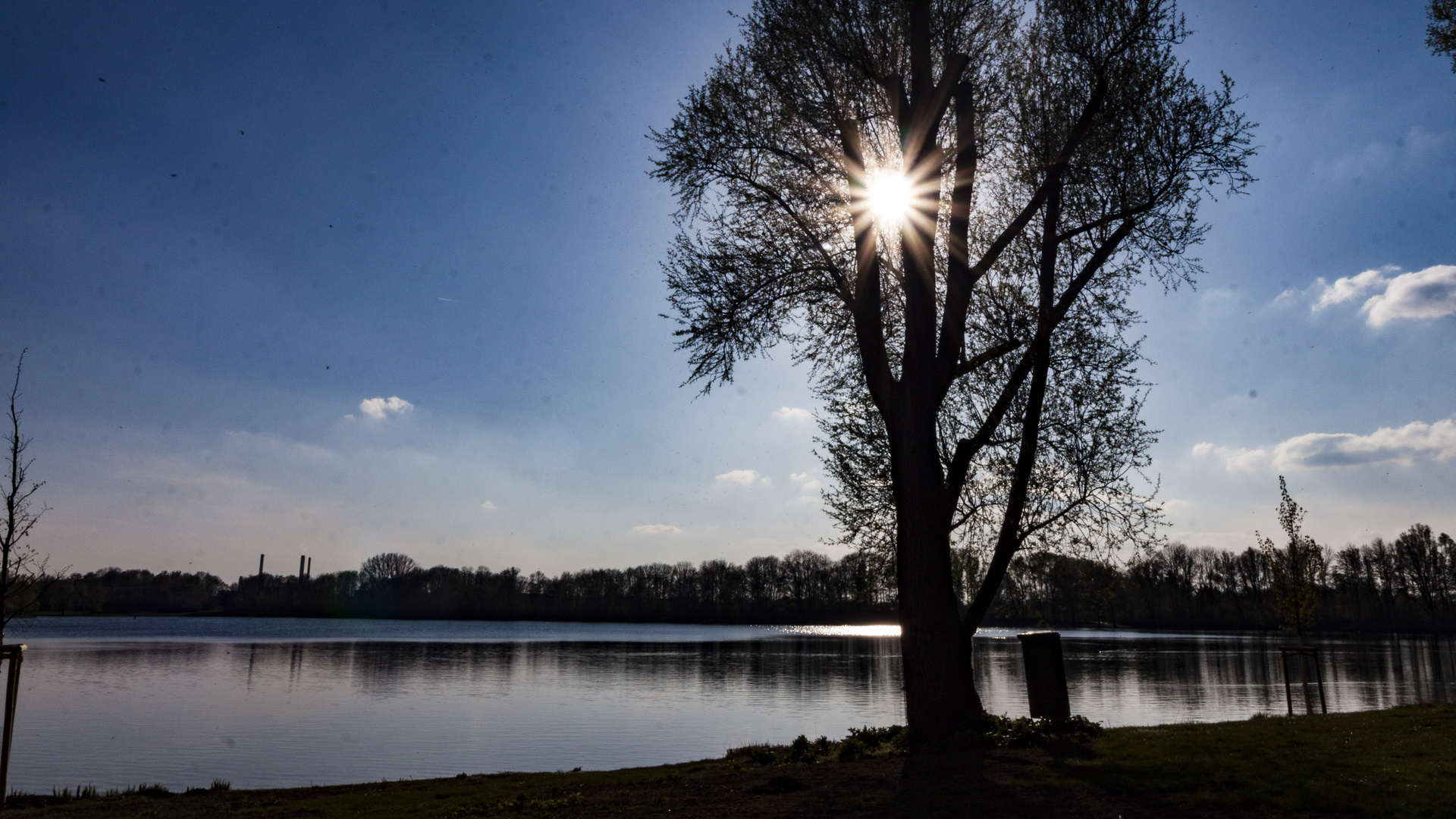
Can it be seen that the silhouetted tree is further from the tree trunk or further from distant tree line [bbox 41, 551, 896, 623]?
distant tree line [bbox 41, 551, 896, 623]

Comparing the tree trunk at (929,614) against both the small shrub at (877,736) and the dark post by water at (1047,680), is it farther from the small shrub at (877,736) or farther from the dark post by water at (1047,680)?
the dark post by water at (1047,680)

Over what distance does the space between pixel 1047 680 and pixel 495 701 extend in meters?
27.3

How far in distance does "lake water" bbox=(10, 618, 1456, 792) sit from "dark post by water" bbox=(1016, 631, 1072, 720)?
1118 cm

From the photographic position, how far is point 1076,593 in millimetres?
16531

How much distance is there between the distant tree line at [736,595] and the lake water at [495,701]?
1684 inches

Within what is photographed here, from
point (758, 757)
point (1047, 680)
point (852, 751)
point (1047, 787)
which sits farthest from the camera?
point (758, 757)

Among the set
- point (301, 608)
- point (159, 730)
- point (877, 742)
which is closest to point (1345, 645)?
point (877, 742)

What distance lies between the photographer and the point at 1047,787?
8570mm

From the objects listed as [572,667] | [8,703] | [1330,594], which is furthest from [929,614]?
[1330,594]

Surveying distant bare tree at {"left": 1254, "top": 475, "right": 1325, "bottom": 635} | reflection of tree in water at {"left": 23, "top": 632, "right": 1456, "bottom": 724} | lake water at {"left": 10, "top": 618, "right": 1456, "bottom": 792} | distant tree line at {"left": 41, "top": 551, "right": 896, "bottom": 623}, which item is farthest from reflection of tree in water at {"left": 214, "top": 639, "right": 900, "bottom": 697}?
distant tree line at {"left": 41, "top": 551, "right": 896, "bottom": 623}

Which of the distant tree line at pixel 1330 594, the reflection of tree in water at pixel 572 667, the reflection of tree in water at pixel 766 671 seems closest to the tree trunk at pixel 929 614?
the reflection of tree in water at pixel 766 671

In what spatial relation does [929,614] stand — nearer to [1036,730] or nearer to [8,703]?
[1036,730]

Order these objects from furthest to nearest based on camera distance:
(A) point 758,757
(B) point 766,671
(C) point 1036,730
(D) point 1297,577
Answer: (B) point 766,671, (D) point 1297,577, (A) point 758,757, (C) point 1036,730

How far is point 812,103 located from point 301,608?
19150 centimetres
